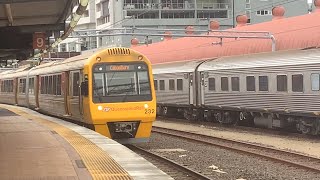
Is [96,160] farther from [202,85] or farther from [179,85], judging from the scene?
[179,85]

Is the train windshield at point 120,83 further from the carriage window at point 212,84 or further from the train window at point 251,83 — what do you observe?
the carriage window at point 212,84

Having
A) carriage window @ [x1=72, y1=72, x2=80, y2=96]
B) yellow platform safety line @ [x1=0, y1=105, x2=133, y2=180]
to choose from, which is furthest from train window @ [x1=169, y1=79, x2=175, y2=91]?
yellow platform safety line @ [x1=0, y1=105, x2=133, y2=180]

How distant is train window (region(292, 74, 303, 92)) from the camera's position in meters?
19.8

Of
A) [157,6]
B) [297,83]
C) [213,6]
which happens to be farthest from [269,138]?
[213,6]

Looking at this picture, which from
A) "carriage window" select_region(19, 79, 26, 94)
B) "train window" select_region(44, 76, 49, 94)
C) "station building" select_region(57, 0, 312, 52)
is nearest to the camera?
"train window" select_region(44, 76, 49, 94)

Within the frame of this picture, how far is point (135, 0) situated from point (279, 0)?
2307 cm

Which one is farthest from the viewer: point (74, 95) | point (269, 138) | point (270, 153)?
point (269, 138)

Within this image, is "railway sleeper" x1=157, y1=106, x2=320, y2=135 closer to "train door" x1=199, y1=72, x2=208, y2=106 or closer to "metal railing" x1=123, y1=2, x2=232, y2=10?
"train door" x1=199, y1=72, x2=208, y2=106

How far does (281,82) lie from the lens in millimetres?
21094

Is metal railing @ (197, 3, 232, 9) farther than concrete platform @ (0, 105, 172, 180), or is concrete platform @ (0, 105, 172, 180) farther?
metal railing @ (197, 3, 232, 9)

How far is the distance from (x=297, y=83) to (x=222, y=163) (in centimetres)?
717

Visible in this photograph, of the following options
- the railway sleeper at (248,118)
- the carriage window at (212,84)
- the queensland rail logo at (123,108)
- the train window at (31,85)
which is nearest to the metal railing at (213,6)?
the railway sleeper at (248,118)

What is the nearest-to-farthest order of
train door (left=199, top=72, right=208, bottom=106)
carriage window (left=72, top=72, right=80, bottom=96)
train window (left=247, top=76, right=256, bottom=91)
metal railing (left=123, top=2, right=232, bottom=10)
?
carriage window (left=72, top=72, right=80, bottom=96), train window (left=247, top=76, right=256, bottom=91), train door (left=199, top=72, right=208, bottom=106), metal railing (left=123, top=2, right=232, bottom=10)

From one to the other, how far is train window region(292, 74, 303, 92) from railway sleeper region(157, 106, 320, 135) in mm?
1186
